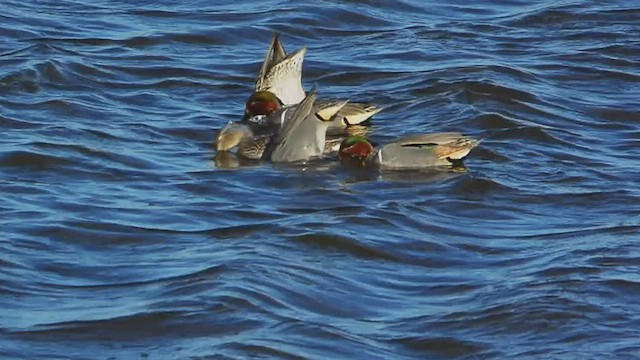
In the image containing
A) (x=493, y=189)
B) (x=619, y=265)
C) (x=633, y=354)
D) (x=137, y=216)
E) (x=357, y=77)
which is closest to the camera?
(x=633, y=354)

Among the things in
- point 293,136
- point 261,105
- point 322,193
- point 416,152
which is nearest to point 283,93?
point 261,105

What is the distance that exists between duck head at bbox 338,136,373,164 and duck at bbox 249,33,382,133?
0.73 meters

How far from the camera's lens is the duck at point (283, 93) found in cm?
1347

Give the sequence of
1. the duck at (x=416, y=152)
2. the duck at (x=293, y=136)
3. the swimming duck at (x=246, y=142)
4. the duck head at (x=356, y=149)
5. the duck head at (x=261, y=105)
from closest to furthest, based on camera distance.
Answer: the duck at (x=416, y=152) < the duck head at (x=356, y=149) < the duck at (x=293, y=136) < the swimming duck at (x=246, y=142) < the duck head at (x=261, y=105)

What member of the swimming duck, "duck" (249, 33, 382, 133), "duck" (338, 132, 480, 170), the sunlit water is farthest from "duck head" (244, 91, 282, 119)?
"duck" (338, 132, 480, 170)

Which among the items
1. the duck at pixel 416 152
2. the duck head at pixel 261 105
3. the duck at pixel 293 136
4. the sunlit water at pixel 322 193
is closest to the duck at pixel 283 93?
the duck head at pixel 261 105

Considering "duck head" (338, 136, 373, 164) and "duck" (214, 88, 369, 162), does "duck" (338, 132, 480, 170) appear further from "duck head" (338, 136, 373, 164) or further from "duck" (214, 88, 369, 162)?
"duck" (214, 88, 369, 162)

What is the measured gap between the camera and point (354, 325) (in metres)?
8.73

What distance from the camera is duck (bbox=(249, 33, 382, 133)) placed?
1347 cm

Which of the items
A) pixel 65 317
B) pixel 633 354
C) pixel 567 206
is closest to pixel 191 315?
pixel 65 317

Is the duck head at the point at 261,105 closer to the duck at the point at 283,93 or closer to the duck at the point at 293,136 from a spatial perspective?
the duck at the point at 283,93

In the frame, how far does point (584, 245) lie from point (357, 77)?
5.13 m

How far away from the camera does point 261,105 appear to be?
543 inches

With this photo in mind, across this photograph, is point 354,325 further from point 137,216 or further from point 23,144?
point 23,144
